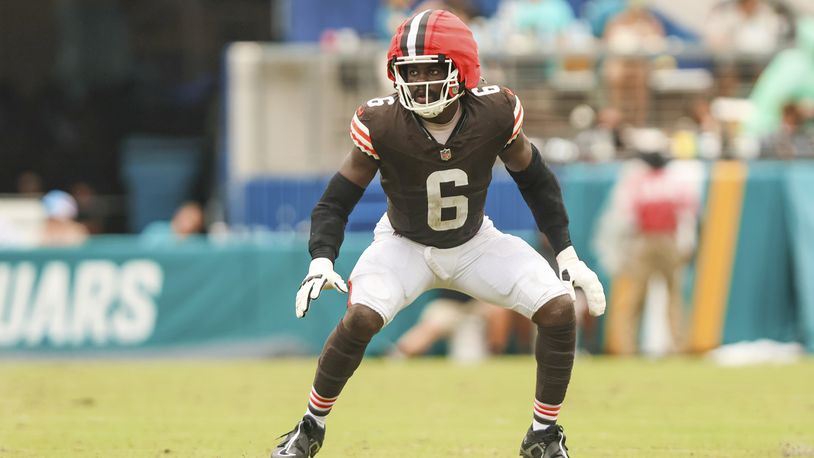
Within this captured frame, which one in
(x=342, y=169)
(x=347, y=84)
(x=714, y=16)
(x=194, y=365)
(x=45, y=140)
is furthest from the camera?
(x=45, y=140)

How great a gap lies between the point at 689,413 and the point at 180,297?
6378 mm

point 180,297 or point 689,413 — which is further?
point 180,297

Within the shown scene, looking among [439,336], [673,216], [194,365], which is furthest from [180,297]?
[673,216]

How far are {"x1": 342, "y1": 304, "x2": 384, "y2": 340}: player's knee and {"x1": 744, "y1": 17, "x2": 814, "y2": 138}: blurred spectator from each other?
9502 mm

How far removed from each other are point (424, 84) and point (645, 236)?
24.9 feet

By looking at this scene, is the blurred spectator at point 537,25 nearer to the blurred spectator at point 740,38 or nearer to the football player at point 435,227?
the blurred spectator at point 740,38

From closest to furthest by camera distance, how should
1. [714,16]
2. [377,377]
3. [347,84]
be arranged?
[377,377] < [347,84] < [714,16]

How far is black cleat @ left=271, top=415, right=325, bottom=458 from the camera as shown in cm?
624

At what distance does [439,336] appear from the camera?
1354 cm

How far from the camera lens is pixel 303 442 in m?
6.27

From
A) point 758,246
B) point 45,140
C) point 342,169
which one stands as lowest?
point 45,140

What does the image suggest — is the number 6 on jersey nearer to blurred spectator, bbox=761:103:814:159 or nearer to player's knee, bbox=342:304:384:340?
player's knee, bbox=342:304:384:340

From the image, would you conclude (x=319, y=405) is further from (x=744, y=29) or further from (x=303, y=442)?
(x=744, y=29)

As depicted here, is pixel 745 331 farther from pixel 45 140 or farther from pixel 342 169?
pixel 45 140
